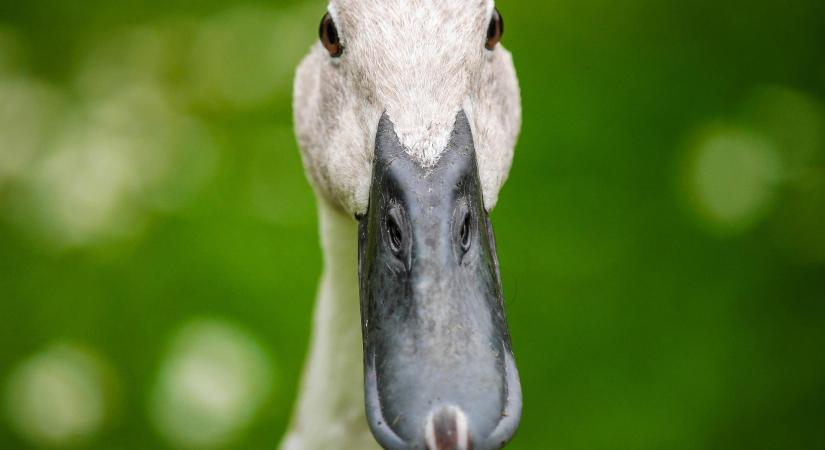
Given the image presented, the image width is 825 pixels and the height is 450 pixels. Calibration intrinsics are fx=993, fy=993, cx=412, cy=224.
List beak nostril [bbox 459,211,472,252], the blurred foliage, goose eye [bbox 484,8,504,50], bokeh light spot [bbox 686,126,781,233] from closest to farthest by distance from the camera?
beak nostril [bbox 459,211,472,252], goose eye [bbox 484,8,504,50], the blurred foliage, bokeh light spot [bbox 686,126,781,233]

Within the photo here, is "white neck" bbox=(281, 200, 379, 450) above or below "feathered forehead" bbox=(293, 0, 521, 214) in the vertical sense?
below

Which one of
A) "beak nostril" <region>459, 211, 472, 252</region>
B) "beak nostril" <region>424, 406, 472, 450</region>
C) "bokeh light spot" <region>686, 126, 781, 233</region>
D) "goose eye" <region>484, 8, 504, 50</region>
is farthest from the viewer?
"bokeh light spot" <region>686, 126, 781, 233</region>

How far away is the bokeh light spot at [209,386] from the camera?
12.8ft

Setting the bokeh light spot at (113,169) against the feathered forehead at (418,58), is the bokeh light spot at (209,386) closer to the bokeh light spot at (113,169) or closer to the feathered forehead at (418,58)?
the bokeh light spot at (113,169)

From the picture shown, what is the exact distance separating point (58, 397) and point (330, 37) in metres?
2.47

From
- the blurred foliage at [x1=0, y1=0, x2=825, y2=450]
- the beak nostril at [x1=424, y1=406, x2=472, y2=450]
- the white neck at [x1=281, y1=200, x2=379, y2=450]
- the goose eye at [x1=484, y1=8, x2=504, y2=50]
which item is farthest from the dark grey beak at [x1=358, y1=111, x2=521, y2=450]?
the blurred foliage at [x1=0, y1=0, x2=825, y2=450]

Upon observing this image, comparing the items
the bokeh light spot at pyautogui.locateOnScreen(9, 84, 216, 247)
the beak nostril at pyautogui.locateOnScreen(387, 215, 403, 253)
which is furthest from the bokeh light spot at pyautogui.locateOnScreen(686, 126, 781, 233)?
the beak nostril at pyautogui.locateOnScreen(387, 215, 403, 253)

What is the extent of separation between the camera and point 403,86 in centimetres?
181

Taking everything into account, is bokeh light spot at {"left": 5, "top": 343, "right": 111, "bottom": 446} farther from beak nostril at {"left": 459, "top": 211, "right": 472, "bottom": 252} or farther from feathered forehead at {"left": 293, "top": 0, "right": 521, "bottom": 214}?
beak nostril at {"left": 459, "top": 211, "right": 472, "bottom": 252}

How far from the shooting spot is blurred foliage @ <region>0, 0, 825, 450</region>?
13.2 ft

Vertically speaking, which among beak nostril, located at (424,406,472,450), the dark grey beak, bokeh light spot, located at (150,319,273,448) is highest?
the dark grey beak

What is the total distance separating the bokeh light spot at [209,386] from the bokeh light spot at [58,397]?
249 millimetres

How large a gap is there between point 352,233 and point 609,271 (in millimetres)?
2255

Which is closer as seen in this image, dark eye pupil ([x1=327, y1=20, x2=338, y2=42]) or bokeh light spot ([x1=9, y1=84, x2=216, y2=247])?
dark eye pupil ([x1=327, y1=20, x2=338, y2=42])
